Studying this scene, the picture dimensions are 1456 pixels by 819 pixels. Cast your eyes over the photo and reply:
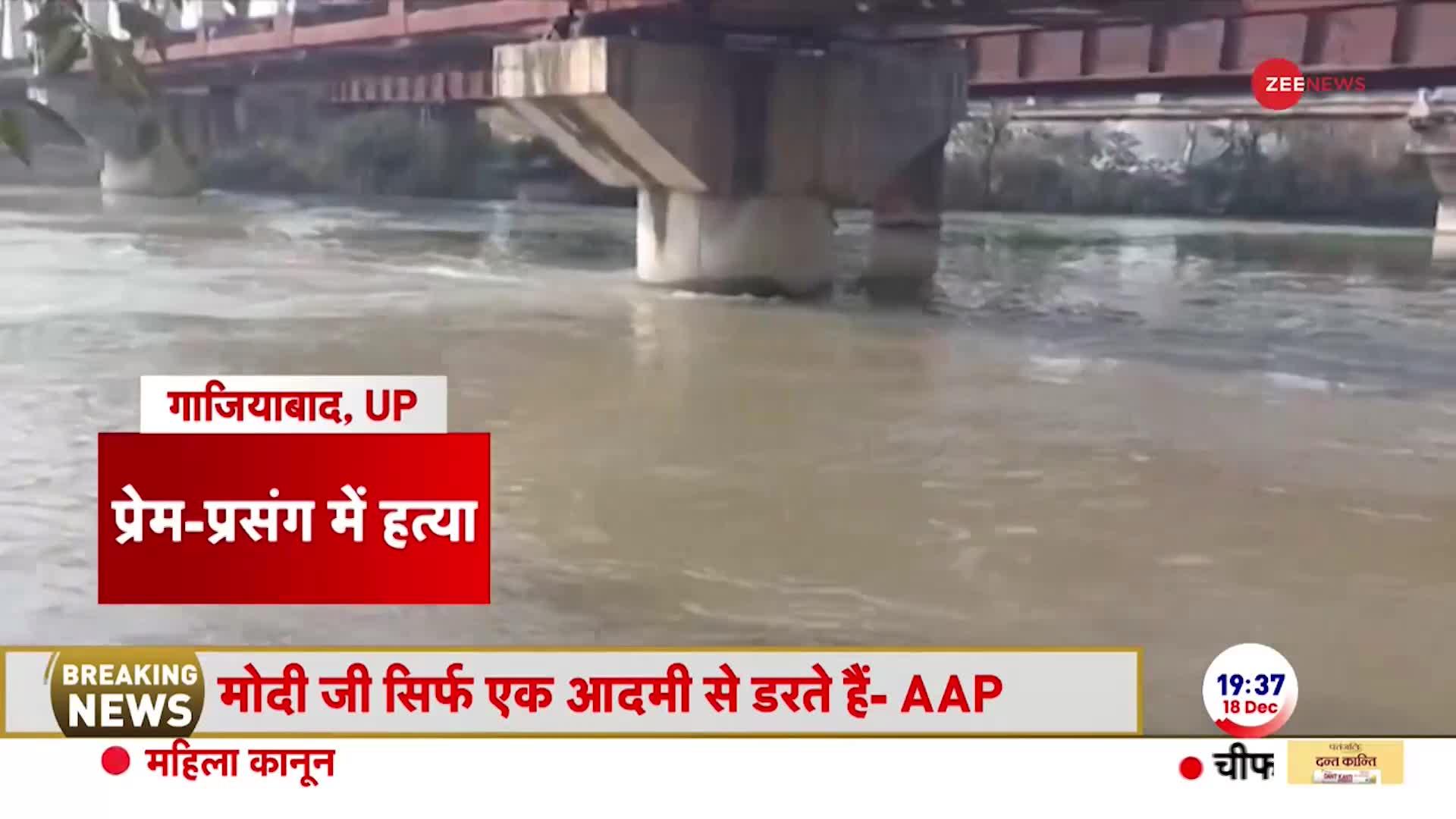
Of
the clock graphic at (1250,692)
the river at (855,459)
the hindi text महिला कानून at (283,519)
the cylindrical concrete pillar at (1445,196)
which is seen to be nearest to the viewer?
the clock graphic at (1250,692)

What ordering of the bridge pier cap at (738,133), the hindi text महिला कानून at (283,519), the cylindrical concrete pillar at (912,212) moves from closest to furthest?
the hindi text महिला कानून at (283,519)
the bridge pier cap at (738,133)
the cylindrical concrete pillar at (912,212)

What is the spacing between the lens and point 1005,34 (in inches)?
521

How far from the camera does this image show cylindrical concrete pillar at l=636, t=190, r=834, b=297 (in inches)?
494

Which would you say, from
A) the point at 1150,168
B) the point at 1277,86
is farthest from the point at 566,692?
the point at 1150,168

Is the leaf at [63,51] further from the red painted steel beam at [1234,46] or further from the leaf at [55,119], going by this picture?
the red painted steel beam at [1234,46]

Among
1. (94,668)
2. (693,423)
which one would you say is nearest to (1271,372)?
(693,423)

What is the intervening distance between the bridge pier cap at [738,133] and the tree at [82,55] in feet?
31.1

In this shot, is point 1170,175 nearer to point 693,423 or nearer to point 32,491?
point 693,423

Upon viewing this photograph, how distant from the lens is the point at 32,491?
205 inches

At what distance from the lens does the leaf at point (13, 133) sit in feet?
5.84

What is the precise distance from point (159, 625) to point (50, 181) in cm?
1009

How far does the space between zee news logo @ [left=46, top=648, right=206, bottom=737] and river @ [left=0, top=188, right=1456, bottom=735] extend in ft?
1.20
